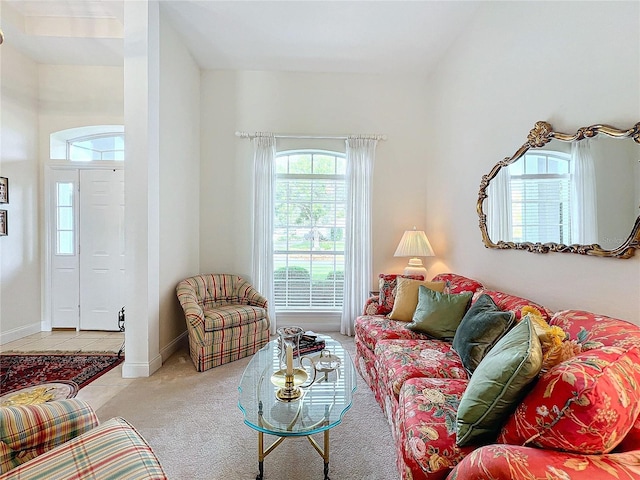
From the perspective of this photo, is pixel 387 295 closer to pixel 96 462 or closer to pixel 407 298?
pixel 407 298

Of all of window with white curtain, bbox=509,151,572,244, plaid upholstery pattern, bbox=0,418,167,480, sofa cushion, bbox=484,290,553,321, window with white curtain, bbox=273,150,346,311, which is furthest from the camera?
window with white curtain, bbox=273,150,346,311

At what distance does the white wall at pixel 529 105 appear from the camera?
5.28 ft

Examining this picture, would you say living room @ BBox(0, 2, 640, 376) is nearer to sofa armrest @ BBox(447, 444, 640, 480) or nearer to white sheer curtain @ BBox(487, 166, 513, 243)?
white sheer curtain @ BBox(487, 166, 513, 243)

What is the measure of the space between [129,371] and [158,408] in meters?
0.70

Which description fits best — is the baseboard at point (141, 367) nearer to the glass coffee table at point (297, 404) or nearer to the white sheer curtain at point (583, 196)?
the glass coffee table at point (297, 404)

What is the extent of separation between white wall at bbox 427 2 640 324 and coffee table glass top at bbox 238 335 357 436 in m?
1.46

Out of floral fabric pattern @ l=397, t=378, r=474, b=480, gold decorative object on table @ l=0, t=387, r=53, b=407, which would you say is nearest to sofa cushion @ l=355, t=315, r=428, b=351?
floral fabric pattern @ l=397, t=378, r=474, b=480

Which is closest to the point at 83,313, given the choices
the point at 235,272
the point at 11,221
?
the point at 11,221

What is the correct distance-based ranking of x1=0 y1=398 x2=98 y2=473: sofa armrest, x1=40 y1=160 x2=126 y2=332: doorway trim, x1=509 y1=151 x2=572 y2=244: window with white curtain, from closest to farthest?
1. x1=0 y1=398 x2=98 y2=473: sofa armrest
2. x1=509 y1=151 x2=572 y2=244: window with white curtain
3. x1=40 y1=160 x2=126 y2=332: doorway trim

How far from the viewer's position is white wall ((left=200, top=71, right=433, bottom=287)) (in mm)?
4066

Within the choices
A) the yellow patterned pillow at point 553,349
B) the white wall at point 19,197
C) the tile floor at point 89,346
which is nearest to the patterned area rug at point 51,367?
the tile floor at point 89,346

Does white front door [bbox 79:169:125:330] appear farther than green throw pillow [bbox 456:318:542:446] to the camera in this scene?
Yes

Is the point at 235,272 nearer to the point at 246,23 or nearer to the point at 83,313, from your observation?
the point at 83,313

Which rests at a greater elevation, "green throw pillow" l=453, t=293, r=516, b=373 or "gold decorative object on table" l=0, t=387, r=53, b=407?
"green throw pillow" l=453, t=293, r=516, b=373
